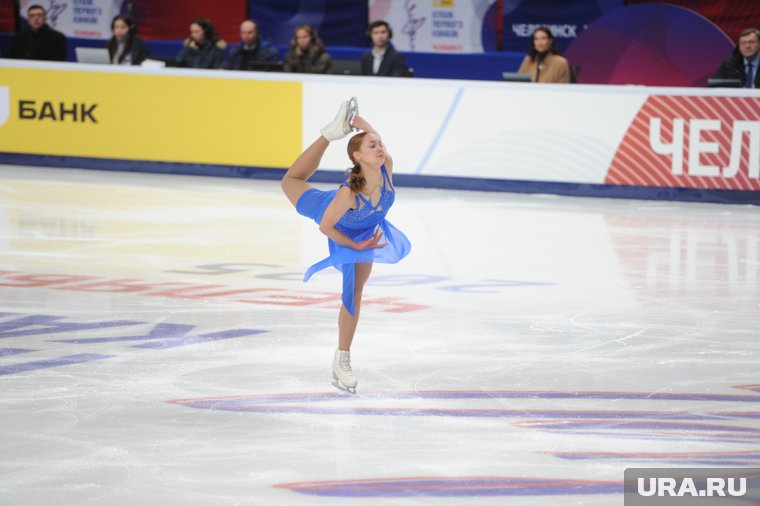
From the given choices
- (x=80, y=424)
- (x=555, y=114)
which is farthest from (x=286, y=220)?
(x=80, y=424)

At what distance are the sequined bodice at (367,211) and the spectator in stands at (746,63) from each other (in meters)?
9.30

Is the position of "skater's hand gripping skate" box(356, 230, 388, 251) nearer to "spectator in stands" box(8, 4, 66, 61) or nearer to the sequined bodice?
the sequined bodice

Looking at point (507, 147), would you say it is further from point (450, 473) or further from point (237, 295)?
point (450, 473)

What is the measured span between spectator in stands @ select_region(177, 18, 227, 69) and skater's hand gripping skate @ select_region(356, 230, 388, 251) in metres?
11.1

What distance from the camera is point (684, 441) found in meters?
5.52

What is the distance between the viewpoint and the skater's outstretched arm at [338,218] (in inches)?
244

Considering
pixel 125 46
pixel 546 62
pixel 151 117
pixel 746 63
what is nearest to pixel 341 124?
pixel 546 62

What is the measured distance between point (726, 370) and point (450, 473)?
95.6 inches

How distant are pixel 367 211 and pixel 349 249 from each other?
0.19 meters

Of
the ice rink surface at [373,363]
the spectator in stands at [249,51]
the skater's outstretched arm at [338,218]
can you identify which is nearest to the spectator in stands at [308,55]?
the spectator in stands at [249,51]

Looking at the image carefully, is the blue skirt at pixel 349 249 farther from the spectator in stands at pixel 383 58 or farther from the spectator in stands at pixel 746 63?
the spectator in stands at pixel 383 58

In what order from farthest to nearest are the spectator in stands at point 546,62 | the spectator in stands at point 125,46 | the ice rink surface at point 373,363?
the spectator in stands at point 125,46 → the spectator in stands at point 546,62 → the ice rink surface at point 373,363

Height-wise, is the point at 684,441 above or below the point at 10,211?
above

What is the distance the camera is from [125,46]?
17.2 m
